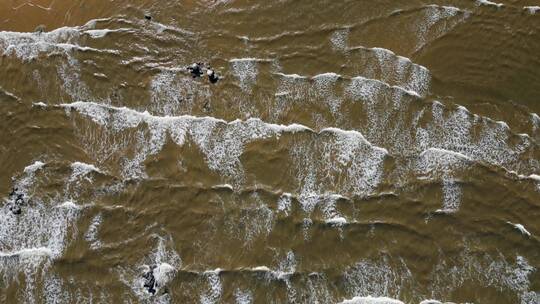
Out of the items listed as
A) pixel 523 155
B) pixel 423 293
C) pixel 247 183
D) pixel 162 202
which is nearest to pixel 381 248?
pixel 423 293

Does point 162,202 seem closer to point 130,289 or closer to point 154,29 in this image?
point 130,289

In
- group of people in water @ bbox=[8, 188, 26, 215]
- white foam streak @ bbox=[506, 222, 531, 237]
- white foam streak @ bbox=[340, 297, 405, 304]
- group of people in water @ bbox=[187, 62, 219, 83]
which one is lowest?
white foam streak @ bbox=[340, 297, 405, 304]

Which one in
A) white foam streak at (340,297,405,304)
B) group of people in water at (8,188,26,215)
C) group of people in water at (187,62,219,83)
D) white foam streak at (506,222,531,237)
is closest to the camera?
white foam streak at (340,297,405,304)

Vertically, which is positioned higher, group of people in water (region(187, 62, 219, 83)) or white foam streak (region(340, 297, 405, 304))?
group of people in water (region(187, 62, 219, 83))

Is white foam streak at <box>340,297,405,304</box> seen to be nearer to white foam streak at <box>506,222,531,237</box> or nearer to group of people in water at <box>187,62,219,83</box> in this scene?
white foam streak at <box>506,222,531,237</box>

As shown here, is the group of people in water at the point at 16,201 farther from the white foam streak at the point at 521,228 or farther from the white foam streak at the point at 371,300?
the white foam streak at the point at 521,228

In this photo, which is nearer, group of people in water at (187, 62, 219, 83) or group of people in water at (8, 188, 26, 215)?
group of people in water at (8, 188, 26, 215)

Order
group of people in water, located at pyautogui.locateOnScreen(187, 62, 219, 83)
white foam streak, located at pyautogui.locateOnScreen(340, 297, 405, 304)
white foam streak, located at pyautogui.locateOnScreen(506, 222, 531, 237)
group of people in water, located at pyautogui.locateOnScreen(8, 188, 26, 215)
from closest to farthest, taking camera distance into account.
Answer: white foam streak, located at pyautogui.locateOnScreen(340, 297, 405, 304) → white foam streak, located at pyautogui.locateOnScreen(506, 222, 531, 237) → group of people in water, located at pyautogui.locateOnScreen(8, 188, 26, 215) → group of people in water, located at pyautogui.locateOnScreen(187, 62, 219, 83)

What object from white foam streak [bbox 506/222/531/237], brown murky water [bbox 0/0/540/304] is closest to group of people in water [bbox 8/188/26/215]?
brown murky water [bbox 0/0/540/304]

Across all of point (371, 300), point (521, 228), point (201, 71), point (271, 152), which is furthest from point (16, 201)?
point (521, 228)
